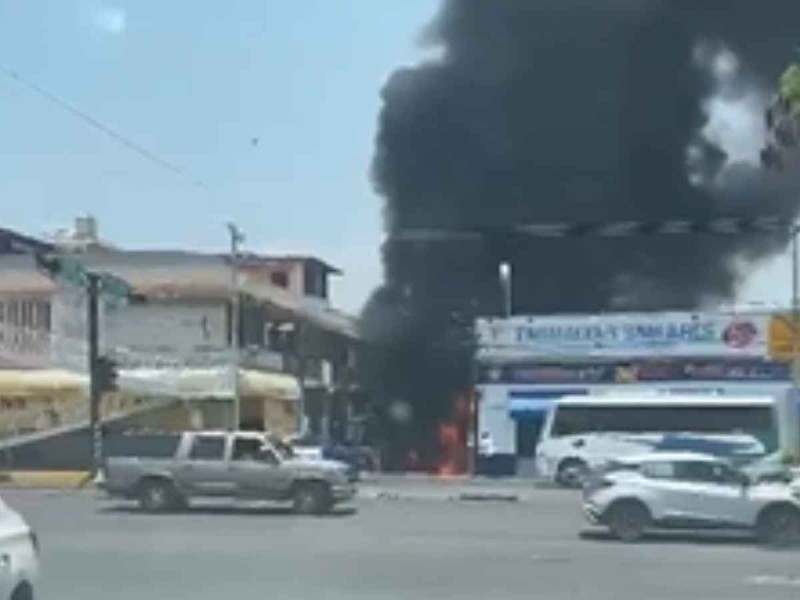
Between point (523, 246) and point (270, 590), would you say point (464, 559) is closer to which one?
point (270, 590)

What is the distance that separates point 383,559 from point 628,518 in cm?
677

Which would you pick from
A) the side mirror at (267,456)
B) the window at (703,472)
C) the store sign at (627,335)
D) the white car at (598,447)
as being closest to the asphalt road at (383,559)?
the window at (703,472)

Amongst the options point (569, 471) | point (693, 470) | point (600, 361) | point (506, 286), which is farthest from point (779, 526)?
point (506, 286)

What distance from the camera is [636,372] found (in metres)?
61.1

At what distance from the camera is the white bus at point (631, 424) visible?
50.7 m

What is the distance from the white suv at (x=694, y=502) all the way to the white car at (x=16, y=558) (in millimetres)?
17078

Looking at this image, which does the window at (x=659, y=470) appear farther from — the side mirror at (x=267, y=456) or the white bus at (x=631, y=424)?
the white bus at (x=631, y=424)

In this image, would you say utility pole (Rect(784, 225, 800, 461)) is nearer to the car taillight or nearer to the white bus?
the white bus

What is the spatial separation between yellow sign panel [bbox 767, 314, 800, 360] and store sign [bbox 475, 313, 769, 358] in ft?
29.0

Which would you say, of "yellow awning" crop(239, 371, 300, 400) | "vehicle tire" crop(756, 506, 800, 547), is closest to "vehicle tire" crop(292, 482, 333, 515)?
"vehicle tire" crop(756, 506, 800, 547)

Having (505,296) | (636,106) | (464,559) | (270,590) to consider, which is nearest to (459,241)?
(505,296)

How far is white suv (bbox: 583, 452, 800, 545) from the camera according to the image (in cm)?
2667

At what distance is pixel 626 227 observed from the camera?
128 ft

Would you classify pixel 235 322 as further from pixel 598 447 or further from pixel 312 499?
pixel 312 499
